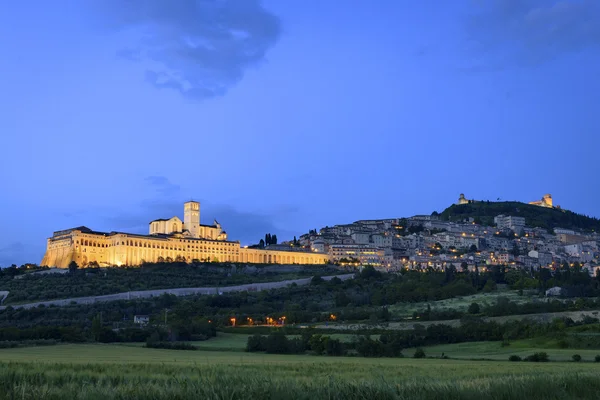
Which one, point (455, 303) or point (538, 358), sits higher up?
point (455, 303)

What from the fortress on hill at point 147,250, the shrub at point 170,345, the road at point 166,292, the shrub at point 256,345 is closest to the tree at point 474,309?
the shrub at point 256,345

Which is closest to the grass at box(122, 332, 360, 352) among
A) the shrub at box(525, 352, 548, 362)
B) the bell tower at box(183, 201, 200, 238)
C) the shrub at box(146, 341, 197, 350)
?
the shrub at box(146, 341, 197, 350)

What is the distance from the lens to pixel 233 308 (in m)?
75.1

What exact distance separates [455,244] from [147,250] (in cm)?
7623

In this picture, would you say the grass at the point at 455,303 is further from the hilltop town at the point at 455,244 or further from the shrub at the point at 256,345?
the hilltop town at the point at 455,244

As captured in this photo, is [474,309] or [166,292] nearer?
[474,309]

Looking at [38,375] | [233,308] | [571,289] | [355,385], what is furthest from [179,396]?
[571,289]

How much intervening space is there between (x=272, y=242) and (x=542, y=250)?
65061 mm

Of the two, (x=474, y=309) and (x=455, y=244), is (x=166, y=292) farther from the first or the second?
(x=455, y=244)

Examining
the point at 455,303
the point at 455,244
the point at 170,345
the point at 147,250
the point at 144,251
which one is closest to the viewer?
the point at 170,345

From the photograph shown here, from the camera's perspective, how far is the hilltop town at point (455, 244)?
457ft

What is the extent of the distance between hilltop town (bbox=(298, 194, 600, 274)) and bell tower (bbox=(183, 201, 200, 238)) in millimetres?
24414

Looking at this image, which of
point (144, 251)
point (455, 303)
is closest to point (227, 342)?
point (455, 303)

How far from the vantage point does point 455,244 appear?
164m
